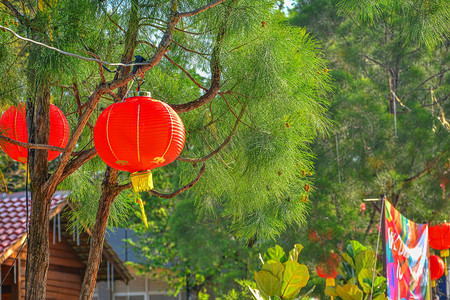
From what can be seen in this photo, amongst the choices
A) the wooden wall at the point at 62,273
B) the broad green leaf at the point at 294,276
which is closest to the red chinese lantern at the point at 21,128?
the broad green leaf at the point at 294,276

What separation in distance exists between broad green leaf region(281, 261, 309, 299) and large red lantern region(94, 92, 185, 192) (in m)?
0.93

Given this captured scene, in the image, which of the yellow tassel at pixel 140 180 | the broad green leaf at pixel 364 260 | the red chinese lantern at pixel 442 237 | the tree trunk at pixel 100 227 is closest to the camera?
the yellow tassel at pixel 140 180

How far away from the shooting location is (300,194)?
10.8ft

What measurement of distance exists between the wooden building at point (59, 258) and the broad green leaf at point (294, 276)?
266 cm

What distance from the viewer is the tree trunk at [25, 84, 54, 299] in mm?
2678

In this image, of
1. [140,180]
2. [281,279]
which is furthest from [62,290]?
[140,180]

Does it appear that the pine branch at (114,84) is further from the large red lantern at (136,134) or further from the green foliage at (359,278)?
the green foliage at (359,278)

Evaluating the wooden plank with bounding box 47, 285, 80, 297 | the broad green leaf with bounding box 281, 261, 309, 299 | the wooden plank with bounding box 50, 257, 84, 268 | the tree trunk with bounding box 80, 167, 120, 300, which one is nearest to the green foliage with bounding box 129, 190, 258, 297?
the wooden plank with bounding box 50, 257, 84, 268

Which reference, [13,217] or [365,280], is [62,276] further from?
[365,280]

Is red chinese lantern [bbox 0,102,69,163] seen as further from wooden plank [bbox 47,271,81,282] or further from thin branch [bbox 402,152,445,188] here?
thin branch [bbox 402,152,445,188]

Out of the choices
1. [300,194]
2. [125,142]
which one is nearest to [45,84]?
[125,142]

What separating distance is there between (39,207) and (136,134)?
0.81 meters

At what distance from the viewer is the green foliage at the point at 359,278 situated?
3.48 meters

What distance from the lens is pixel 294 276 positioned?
2.85m
